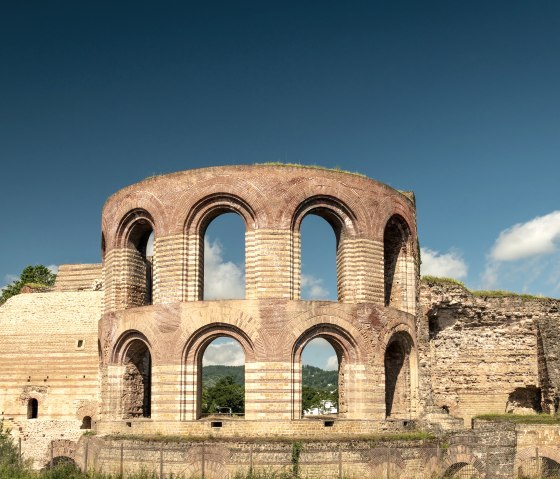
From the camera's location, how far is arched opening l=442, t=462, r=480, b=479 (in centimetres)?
2142

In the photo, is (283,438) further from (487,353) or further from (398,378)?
(487,353)

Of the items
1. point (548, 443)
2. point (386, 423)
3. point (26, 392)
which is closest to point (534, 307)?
point (548, 443)

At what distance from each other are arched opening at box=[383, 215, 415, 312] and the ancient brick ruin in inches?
1.5

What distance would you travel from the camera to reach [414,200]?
27.0 m

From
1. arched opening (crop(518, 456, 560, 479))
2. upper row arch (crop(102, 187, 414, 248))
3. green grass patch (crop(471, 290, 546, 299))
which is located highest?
upper row arch (crop(102, 187, 414, 248))

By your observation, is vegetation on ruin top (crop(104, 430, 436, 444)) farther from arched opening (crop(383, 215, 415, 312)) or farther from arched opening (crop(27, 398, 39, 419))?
arched opening (crop(27, 398, 39, 419))

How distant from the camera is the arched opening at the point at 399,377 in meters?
23.7

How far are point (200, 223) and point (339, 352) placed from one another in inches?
240

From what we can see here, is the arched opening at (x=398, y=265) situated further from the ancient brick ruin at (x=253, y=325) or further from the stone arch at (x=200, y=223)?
the stone arch at (x=200, y=223)

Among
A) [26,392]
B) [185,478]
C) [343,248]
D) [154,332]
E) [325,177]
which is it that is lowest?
[185,478]

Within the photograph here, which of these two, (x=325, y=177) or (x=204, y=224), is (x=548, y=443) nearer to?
(x=325, y=177)

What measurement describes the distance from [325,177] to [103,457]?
11.1 m

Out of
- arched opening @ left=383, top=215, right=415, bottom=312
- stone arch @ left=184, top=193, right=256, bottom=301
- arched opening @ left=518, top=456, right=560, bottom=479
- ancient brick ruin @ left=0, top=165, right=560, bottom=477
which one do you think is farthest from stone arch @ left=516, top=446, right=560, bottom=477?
stone arch @ left=184, top=193, right=256, bottom=301

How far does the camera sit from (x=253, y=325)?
69.4ft
